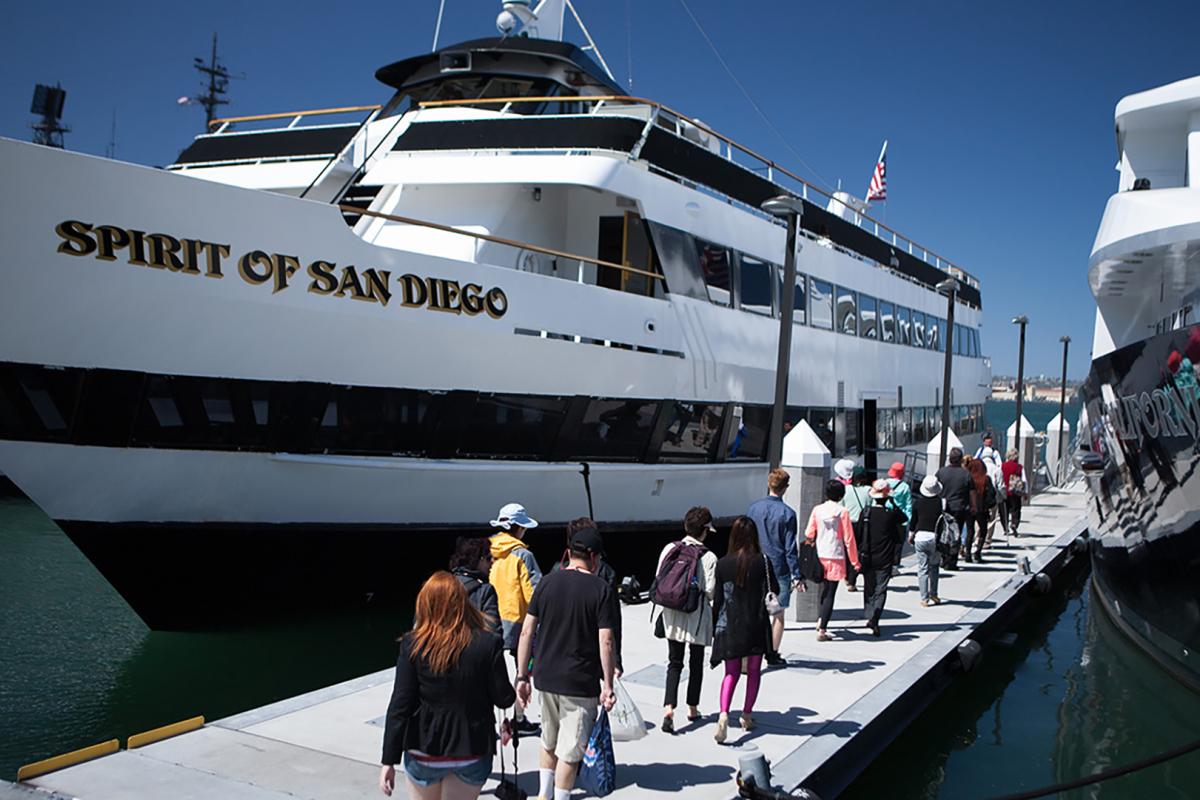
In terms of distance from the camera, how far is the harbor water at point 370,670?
800 cm

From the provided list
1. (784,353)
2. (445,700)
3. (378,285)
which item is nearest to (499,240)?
(378,285)

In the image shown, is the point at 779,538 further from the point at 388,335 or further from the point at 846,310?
the point at 846,310

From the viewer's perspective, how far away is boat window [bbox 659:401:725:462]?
13023 mm

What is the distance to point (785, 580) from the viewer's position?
8.08 meters

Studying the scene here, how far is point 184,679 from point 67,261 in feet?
12.5

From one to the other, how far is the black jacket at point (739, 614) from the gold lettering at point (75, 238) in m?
5.81

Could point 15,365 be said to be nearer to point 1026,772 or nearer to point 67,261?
point 67,261

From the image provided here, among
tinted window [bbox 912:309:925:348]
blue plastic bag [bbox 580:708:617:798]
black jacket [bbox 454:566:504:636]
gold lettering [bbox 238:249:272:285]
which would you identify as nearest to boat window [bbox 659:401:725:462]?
gold lettering [bbox 238:249:272:285]

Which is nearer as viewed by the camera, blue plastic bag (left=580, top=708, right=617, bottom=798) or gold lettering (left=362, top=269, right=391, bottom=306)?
blue plastic bag (left=580, top=708, right=617, bottom=798)

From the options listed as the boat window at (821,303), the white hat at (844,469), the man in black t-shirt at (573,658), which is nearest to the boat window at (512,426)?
the white hat at (844,469)

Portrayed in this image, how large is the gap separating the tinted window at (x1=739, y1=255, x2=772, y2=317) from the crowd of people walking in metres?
4.51

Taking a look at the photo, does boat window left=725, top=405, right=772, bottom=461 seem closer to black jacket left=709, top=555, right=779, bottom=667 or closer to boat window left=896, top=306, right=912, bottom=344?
boat window left=896, top=306, right=912, bottom=344

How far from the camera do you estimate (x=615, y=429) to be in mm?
12242

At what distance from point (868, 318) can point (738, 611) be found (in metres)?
13.9
